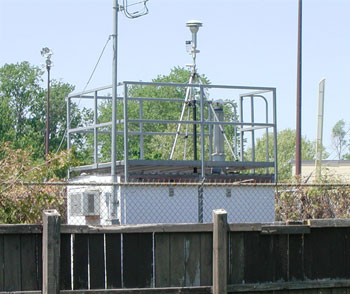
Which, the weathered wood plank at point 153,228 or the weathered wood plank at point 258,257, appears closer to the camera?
the weathered wood plank at point 153,228

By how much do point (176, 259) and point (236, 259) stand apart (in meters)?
0.72

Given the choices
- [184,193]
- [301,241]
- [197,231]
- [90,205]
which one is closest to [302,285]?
[301,241]

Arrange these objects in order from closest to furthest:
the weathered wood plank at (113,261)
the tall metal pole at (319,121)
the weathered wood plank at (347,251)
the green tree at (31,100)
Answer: the weathered wood plank at (113,261), the weathered wood plank at (347,251), the tall metal pole at (319,121), the green tree at (31,100)

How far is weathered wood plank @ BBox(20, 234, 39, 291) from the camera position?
8.94 metres

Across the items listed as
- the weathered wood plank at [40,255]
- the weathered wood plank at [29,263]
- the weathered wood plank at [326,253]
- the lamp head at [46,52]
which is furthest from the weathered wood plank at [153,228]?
the lamp head at [46,52]

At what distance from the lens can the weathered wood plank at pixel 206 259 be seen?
9.52 metres

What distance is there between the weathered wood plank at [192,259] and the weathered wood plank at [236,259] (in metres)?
0.39

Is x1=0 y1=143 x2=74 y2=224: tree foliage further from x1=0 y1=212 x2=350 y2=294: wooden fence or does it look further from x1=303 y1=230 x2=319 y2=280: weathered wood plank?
x1=303 y1=230 x2=319 y2=280: weathered wood plank

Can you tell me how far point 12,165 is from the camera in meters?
11.0

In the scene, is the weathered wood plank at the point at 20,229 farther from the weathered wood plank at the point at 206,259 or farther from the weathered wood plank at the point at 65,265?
the weathered wood plank at the point at 206,259

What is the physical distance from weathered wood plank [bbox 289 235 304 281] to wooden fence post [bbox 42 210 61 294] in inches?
111

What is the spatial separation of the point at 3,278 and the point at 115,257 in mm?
1241

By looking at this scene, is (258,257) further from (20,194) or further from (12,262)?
(20,194)

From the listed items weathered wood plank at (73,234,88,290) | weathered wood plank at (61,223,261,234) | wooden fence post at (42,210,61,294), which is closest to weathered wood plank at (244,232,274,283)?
weathered wood plank at (61,223,261,234)
